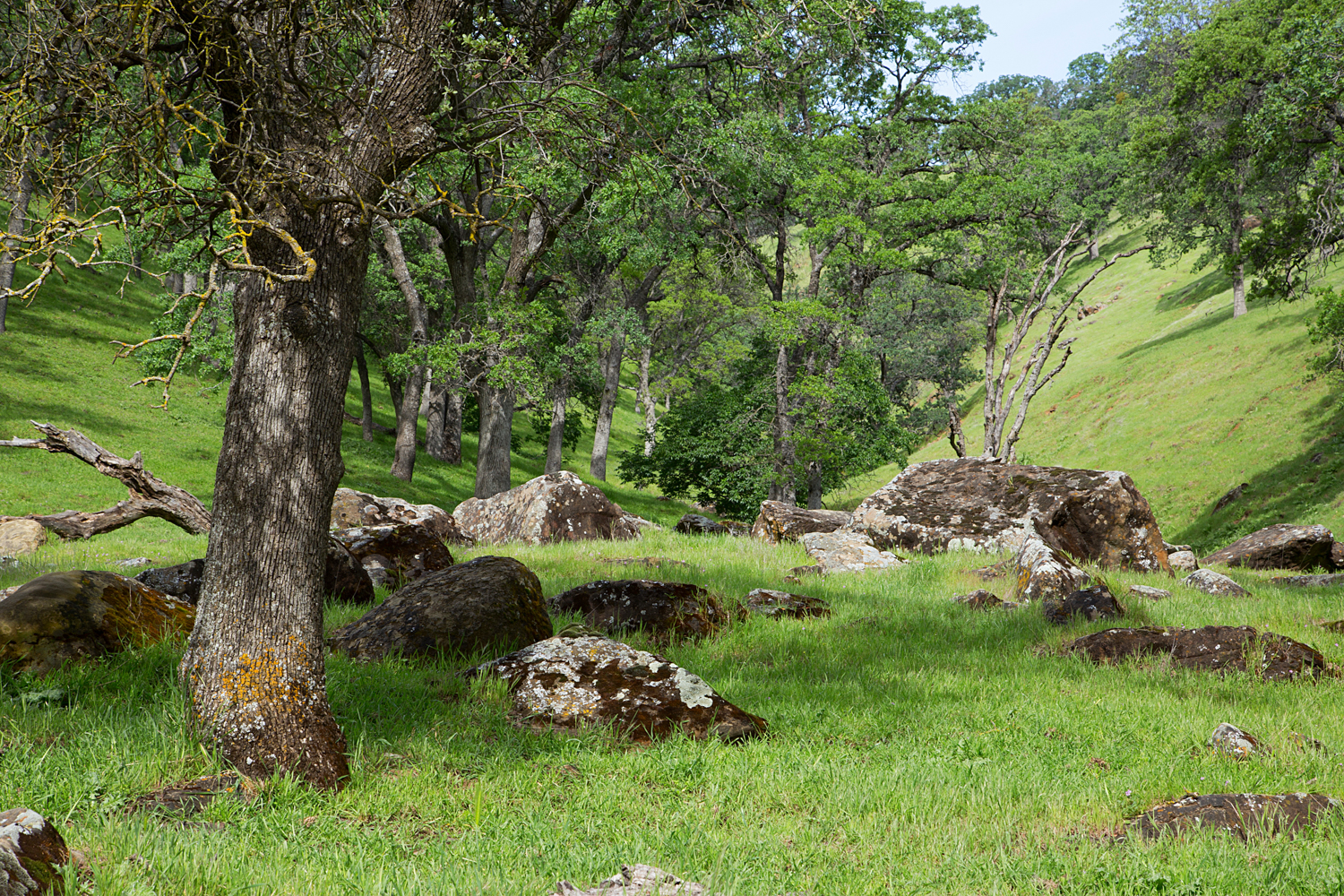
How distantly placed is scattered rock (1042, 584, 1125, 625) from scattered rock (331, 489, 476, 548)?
9.22 metres

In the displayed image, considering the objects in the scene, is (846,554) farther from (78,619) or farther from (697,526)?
(78,619)

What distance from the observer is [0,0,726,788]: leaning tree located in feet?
15.4

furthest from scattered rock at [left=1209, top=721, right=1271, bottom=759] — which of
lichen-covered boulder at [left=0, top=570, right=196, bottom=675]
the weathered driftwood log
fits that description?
the weathered driftwood log

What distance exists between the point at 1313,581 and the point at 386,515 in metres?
16.4

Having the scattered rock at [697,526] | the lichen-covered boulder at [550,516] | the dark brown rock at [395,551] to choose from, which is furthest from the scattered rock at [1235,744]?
the scattered rock at [697,526]

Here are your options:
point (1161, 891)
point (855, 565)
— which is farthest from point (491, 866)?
point (855, 565)

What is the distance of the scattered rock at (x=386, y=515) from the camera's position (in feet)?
45.5

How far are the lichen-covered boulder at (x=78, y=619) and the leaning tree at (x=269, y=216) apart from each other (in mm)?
1942

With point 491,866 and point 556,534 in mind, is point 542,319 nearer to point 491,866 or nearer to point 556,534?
point 556,534

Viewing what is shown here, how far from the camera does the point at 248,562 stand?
16.1 feet

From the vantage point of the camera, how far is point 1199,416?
35500 mm

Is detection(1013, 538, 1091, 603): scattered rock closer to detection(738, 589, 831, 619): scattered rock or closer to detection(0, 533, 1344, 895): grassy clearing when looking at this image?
detection(0, 533, 1344, 895): grassy clearing

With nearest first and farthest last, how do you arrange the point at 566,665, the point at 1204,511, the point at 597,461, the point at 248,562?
the point at 248,562, the point at 566,665, the point at 1204,511, the point at 597,461

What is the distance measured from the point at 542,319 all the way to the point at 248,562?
15.1 metres
